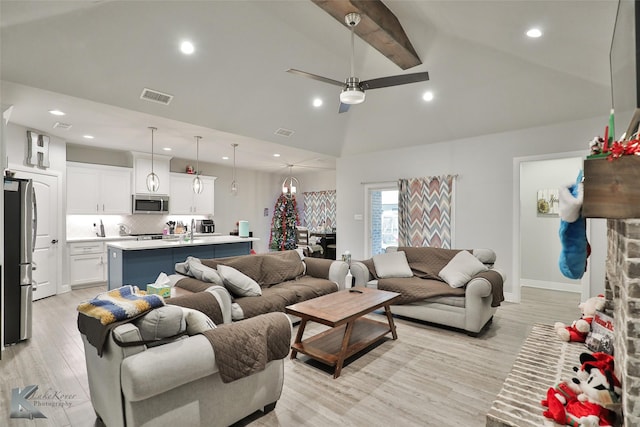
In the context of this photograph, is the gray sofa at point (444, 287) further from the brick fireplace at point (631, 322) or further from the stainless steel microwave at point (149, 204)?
the stainless steel microwave at point (149, 204)

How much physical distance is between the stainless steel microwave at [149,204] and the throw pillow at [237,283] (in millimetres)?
4384

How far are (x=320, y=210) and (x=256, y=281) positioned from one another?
580cm

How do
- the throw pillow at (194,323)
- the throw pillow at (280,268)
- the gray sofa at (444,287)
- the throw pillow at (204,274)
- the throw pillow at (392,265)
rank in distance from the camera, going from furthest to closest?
1. the throw pillow at (392,265)
2. the throw pillow at (280,268)
3. the gray sofa at (444,287)
4. the throw pillow at (204,274)
5. the throw pillow at (194,323)

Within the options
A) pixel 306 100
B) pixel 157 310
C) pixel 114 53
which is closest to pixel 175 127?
pixel 114 53

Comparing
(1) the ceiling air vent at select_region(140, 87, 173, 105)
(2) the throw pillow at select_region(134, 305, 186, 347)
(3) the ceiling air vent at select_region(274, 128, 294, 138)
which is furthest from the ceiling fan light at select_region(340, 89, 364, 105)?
(3) the ceiling air vent at select_region(274, 128, 294, 138)

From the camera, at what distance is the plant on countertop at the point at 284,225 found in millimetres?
9039

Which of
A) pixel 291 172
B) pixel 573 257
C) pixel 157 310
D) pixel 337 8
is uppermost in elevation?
pixel 337 8

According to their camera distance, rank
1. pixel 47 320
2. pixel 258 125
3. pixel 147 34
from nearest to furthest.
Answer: pixel 147 34, pixel 47 320, pixel 258 125

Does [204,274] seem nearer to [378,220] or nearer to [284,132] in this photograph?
[284,132]

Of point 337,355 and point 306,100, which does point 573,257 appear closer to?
point 337,355

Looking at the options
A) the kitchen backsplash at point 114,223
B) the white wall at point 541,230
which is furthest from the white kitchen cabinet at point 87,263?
the white wall at point 541,230

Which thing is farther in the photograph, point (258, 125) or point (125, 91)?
point (258, 125)

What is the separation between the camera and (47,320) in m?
4.12

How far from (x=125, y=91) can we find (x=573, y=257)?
456cm
